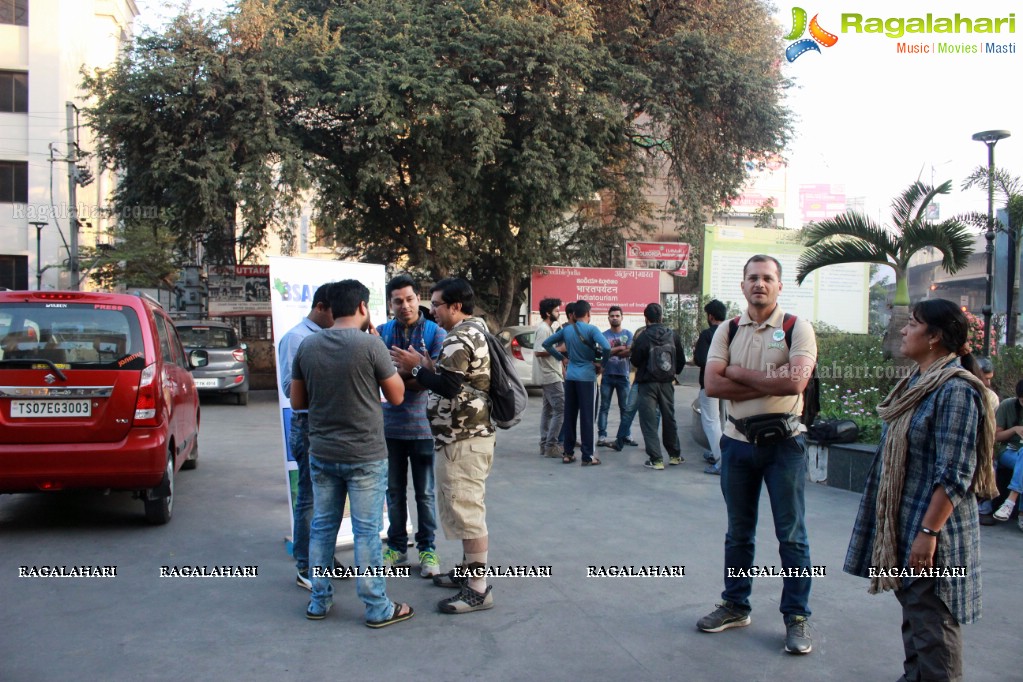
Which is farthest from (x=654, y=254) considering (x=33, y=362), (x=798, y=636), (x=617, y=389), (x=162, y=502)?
(x=798, y=636)

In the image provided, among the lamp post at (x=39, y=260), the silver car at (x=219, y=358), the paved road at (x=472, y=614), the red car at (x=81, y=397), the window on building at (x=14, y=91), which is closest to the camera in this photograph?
the paved road at (x=472, y=614)

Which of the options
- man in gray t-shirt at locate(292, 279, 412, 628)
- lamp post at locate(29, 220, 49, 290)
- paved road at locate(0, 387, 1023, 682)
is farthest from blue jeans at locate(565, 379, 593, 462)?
lamp post at locate(29, 220, 49, 290)

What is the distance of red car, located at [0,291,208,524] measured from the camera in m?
5.73

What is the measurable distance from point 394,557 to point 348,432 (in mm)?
1422

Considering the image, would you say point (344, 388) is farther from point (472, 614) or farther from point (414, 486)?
point (472, 614)

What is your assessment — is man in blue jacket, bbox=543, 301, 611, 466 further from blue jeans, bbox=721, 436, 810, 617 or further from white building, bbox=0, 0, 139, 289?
white building, bbox=0, 0, 139, 289

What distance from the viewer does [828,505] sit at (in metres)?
7.31

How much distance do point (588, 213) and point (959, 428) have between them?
65.6 feet

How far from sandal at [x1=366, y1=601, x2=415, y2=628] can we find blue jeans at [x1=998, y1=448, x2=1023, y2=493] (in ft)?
15.8

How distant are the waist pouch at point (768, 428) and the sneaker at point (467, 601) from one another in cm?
165

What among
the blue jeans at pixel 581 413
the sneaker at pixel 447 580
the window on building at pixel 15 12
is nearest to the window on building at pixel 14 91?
the window on building at pixel 15 12

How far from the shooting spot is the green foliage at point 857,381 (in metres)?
8.73

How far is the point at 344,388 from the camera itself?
13.7ft

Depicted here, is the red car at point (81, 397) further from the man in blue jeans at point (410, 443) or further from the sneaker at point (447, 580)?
the sneaker at point (447, 580)
